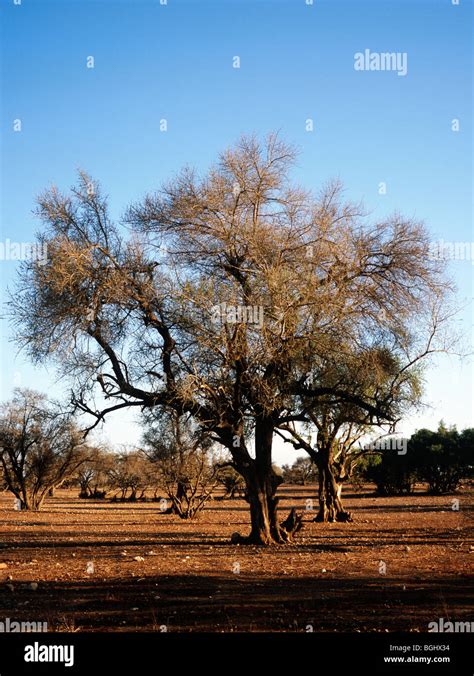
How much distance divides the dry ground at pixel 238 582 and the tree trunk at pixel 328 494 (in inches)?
282

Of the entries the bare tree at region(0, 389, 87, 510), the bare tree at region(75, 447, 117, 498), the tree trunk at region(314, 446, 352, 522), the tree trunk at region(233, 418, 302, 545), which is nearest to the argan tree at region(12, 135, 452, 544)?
the tree trunk at region(233, 418, 302, 545)

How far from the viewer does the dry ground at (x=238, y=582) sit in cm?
932

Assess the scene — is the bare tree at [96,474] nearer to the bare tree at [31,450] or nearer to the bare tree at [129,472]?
the bare tree at [129,472]

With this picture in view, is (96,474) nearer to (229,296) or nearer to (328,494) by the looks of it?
(328,494)

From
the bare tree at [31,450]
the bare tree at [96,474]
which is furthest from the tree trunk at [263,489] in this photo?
the bare tree at [96,474]

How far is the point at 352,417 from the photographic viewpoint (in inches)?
1092

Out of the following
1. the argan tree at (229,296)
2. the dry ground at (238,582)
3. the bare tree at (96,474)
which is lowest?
the bare tree at (96,474)

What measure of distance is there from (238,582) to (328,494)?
64.3 feet

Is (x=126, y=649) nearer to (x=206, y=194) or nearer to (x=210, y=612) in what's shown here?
(x=210, y=612)

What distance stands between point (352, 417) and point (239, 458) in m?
9.27

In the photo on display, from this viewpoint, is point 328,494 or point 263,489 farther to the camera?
point 328,494

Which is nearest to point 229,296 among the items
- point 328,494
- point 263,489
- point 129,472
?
point 263,489

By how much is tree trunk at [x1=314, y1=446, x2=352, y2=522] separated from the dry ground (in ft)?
23.5

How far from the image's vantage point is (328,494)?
3178cm
